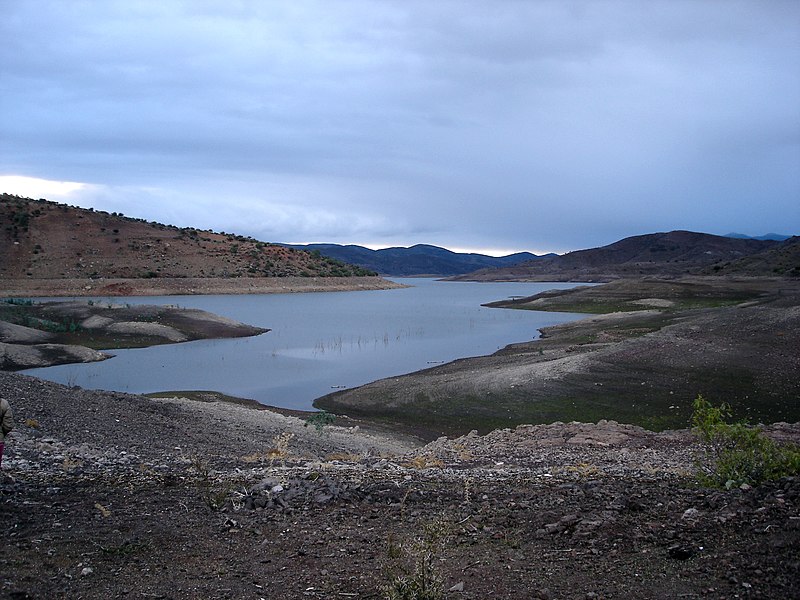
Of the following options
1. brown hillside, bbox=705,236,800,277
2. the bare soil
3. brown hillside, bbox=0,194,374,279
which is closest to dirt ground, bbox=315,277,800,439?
the bare soil

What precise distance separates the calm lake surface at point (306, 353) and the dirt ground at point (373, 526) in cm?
1292

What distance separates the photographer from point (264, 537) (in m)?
6.26

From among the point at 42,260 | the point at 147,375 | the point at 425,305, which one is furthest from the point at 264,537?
the point at 42,260

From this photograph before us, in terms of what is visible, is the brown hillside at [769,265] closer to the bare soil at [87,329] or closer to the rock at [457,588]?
the bare soil at [87,329]

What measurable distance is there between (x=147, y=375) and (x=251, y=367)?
4.64 meters

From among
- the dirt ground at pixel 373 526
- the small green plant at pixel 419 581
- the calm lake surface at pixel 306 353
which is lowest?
the calm lake surface at pixel 306 353

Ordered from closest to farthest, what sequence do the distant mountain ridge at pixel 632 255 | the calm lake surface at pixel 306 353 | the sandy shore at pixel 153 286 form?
Result: the calm lake surface at pixel 306 353
the sandy shore at pixel 153 286
the distant mountain ridge at pixel 632 255

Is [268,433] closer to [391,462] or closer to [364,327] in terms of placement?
[391,462]

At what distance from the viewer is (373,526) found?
655cm

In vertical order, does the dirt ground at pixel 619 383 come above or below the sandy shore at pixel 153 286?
below

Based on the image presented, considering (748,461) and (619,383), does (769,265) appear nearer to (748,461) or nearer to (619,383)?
(619,383)

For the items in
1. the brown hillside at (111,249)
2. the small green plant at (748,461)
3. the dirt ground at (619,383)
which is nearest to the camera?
the small green plant at (748,461)

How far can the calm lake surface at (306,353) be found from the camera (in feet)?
82.5

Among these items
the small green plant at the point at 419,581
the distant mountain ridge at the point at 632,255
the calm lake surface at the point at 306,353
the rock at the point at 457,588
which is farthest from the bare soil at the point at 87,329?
the distant mountain ridge at the point at 632,255
